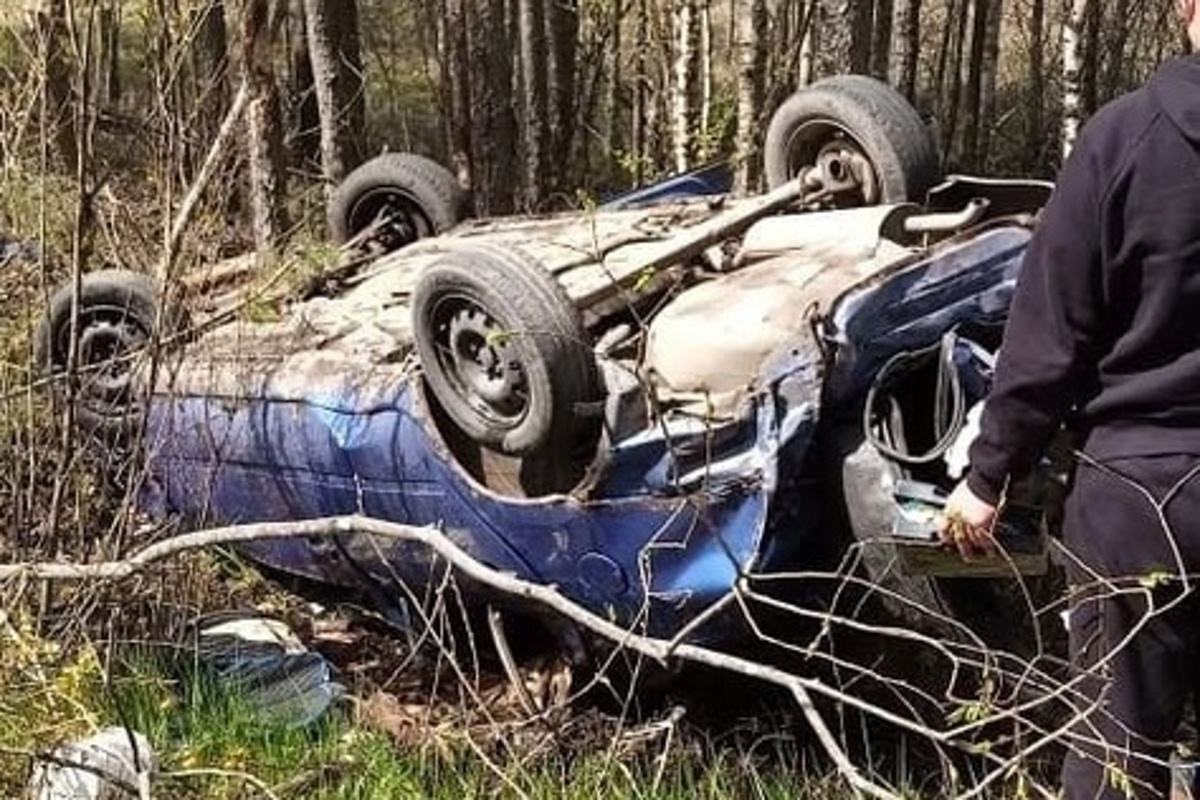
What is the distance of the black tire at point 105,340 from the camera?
511cm

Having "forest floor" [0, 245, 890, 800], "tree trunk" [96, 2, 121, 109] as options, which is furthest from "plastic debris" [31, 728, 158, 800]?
"tree trunk" [96, 2, 121, 109]

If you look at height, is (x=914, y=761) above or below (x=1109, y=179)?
below

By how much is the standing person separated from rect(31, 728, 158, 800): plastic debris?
6.14ft

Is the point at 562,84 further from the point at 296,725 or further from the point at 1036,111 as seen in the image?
the point at 296,725

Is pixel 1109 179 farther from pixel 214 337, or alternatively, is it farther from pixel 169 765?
pixel 214 337

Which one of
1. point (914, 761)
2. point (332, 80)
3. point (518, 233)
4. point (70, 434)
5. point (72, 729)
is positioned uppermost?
point (332, 80)

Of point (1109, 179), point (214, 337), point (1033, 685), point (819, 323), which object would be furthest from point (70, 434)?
point (1109, 179)

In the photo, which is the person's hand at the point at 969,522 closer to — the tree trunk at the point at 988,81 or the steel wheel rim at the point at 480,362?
the steel wheel rim at the point at 480,362

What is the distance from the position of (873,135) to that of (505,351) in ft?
4.82

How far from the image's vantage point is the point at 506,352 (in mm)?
4406

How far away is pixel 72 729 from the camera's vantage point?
4.10m

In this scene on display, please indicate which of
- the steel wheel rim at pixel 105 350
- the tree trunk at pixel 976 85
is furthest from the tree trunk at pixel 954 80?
the steel wheel rim at pixel 105 350

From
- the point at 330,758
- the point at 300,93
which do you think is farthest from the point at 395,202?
the point at 300,93

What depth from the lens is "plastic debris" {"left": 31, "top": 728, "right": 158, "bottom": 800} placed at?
12.3 ft
